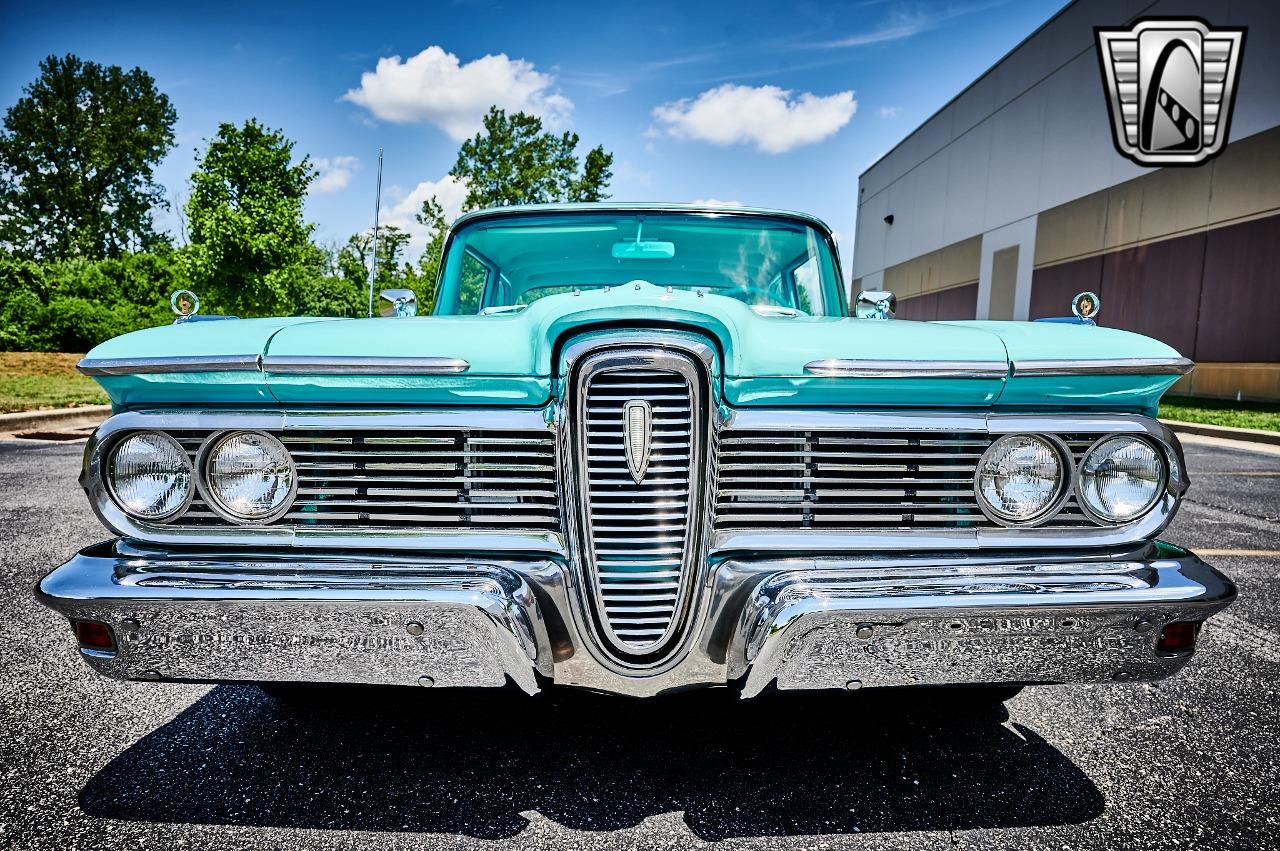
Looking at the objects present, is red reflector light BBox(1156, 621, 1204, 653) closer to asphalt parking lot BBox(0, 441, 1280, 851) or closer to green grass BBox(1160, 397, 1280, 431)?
asphalt parking lot BBox(0, 441, 1280, 851)

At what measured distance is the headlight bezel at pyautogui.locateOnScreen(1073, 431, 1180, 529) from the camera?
5.65ft

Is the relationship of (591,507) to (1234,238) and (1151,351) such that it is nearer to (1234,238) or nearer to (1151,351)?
(1151,351)

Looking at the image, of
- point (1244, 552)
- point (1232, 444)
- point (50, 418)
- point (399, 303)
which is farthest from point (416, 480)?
point (1232, 444)

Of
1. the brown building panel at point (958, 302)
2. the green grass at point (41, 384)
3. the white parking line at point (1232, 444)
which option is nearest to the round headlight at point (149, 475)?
the green grass at point (41, 384)

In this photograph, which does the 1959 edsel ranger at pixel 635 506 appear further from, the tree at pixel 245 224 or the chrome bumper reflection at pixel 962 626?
the tree at pixel 245 224

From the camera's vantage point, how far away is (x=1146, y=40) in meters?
14.8

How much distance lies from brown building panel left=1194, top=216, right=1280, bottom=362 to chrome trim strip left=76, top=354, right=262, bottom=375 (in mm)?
17679

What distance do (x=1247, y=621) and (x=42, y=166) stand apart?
49.5m

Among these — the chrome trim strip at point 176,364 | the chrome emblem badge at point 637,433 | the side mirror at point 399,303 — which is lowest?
the chrome emblem badge at point 637,433

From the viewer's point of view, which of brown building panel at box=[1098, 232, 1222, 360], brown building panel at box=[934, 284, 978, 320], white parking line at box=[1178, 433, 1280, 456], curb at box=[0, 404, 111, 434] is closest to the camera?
curb at box=[0, 404, 111, 434]

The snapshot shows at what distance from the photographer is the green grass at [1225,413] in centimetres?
1075

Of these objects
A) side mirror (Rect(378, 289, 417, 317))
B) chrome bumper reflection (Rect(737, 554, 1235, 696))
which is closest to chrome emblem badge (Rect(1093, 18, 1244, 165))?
side mirror (Rect(378, 289, 417, 317))

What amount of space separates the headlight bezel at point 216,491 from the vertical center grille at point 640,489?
2.21ft

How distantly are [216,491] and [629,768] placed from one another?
121 centimetres
